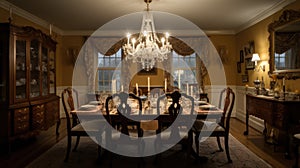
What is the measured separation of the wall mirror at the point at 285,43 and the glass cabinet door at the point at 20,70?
4.30 m

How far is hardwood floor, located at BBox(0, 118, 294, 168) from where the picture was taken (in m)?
3.16

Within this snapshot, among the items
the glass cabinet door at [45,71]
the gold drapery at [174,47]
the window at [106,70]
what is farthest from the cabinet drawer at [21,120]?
the window at [106,70]

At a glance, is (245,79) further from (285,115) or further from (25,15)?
(25,15)

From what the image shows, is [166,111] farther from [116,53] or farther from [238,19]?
[116,53]

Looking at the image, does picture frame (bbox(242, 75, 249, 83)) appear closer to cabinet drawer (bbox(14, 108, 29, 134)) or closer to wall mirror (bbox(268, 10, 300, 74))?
wall mirror (bbox(268, 10, 300, 74))

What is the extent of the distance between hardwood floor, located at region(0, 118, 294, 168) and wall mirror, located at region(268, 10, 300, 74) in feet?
4.18

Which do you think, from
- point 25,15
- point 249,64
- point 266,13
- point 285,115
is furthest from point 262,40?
point 25,15

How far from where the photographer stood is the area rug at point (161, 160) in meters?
3.09

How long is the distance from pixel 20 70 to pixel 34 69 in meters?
0.41

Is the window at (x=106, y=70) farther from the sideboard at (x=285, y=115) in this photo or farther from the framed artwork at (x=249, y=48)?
the sideboard at (x=285, y=115)

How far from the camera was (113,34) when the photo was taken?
6426 millimetres

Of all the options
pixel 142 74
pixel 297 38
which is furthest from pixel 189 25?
pixel 297 38

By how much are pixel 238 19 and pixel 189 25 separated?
1.17 m

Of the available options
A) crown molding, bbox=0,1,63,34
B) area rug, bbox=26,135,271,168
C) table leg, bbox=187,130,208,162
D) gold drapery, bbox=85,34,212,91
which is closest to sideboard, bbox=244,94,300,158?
area rug, bbox=26,135,271,168
